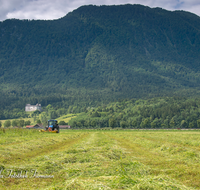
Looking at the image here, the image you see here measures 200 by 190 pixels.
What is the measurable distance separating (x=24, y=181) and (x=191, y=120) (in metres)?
138

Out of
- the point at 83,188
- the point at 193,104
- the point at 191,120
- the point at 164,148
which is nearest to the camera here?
the point at 83,188

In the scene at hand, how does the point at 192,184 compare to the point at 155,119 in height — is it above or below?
above

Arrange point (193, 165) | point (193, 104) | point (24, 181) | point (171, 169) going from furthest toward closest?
point (193, 104) → point (193, 165) → point (171, 169) → point (24, 181)

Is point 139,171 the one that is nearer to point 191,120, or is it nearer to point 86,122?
point 191,120

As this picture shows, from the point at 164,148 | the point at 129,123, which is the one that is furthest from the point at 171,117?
the point at 164,148

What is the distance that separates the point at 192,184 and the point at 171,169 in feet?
8.67

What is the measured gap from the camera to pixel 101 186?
786cm

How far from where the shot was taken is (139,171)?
443 inches

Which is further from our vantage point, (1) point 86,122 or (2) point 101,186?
(1) point 86,122

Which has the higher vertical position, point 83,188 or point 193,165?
point 83,188

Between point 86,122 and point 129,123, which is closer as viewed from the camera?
point 129,123

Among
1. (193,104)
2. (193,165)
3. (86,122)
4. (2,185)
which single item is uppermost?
(2,185)

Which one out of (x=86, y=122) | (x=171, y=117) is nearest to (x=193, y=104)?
(x=171, y=117)

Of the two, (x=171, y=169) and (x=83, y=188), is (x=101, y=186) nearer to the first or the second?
(x=83, y=188)
